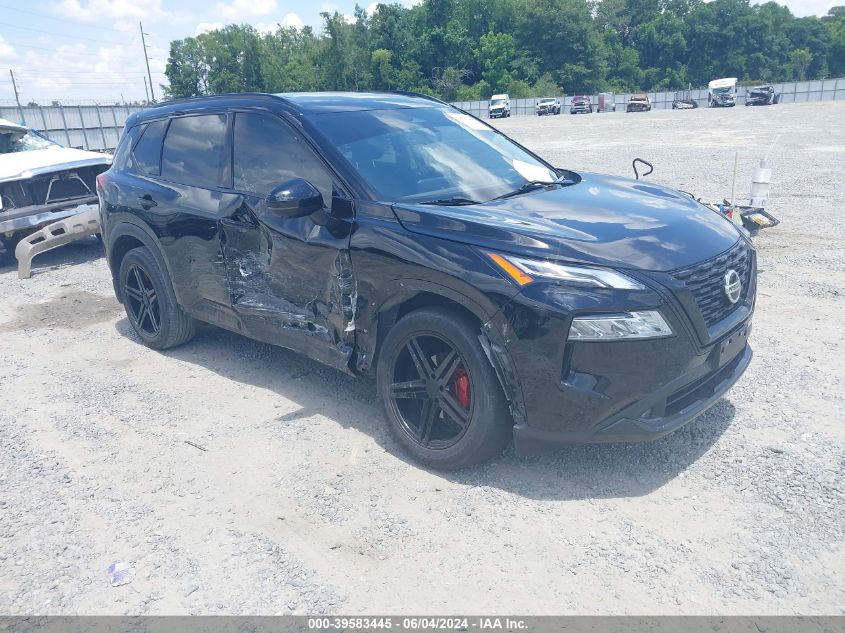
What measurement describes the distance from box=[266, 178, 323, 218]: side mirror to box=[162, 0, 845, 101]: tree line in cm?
7909

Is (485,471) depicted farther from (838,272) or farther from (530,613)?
(838,272)

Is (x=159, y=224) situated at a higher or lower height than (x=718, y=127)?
higher

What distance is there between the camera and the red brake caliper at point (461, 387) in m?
3.43

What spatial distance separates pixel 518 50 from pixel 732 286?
297ft

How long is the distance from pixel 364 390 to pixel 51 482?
1.94 meters

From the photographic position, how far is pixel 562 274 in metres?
3.04

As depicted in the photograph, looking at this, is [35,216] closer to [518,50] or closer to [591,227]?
[591,227]

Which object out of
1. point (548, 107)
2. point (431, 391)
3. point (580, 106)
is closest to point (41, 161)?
point (431, 391)

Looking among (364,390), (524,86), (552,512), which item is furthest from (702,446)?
(524,86)

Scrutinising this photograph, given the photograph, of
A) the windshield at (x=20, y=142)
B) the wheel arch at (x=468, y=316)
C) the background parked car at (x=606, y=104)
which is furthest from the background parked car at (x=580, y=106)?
the wheel arch at (x=468, y=316)

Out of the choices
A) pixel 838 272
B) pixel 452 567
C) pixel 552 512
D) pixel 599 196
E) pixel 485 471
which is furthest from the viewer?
pixel 838 272

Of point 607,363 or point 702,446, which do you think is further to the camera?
point 702,446

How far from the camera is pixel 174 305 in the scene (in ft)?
17.9

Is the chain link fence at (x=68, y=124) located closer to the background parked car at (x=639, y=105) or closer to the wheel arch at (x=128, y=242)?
the wheel arch at (x=128, y=242)
